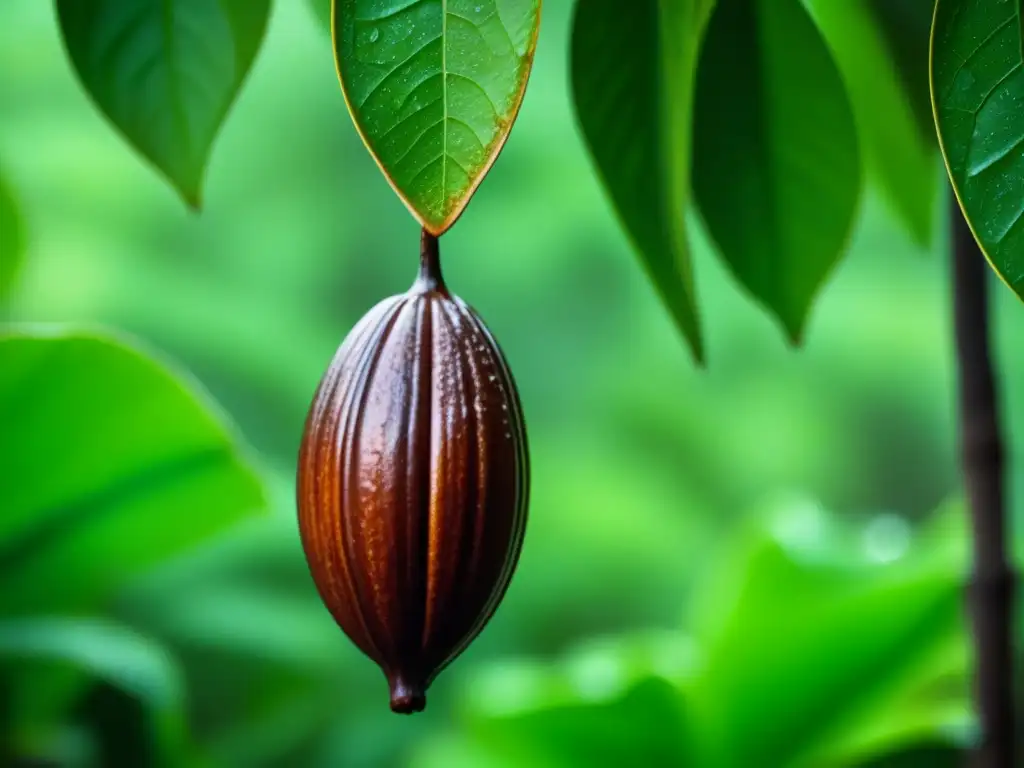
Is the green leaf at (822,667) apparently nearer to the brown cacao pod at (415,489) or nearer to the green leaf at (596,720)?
the green leaf at (596,720)

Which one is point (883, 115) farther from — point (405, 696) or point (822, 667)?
point (822, 667)

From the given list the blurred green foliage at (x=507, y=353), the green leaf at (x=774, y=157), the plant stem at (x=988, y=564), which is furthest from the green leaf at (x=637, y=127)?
the blurred green foliage at (x=507, y=353)

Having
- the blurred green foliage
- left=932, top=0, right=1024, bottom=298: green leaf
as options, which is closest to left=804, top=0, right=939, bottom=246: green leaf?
left=932, top=0, right=1024, bottom=298: green leaf

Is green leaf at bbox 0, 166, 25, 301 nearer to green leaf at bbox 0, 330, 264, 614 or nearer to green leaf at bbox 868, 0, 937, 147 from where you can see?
green leaf at bbox 0, 330, 264, 614

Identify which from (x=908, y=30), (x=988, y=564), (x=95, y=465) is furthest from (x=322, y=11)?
(x=95, y=465)

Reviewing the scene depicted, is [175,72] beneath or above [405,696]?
above

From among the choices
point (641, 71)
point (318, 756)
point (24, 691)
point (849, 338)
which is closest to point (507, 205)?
point (849, 338)
